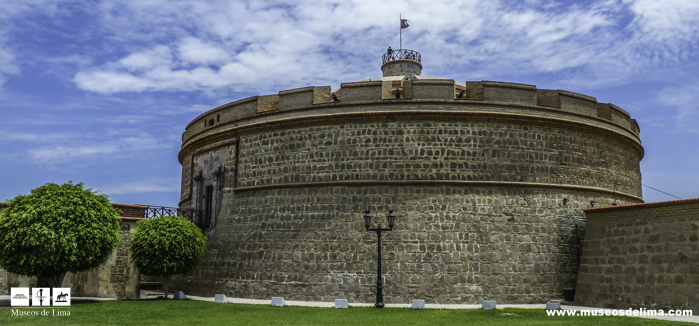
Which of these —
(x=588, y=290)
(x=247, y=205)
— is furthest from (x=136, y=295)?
(x=588, y=290)

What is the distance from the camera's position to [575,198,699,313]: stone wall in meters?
12.1

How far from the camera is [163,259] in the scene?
49.4 ft

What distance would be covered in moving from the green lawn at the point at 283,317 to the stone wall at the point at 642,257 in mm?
2332

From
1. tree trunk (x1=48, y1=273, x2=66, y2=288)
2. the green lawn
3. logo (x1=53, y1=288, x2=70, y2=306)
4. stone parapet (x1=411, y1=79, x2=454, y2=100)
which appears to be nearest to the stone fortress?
stone parapet (x1=411, y1=79, x2=454, y2=100)

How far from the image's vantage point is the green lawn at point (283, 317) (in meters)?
9.77

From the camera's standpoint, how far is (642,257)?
1298 cm

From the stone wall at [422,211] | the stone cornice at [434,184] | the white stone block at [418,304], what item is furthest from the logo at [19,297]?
the white stone block at [418,304]

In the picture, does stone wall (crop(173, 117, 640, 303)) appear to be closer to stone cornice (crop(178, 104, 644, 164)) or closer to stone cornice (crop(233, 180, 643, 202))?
stone cornice (crop(233, 180, 643, 202))

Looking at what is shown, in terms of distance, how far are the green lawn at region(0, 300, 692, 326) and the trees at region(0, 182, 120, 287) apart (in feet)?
4.79

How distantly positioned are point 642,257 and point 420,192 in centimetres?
556

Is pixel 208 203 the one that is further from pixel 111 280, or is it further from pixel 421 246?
pixel 421 246

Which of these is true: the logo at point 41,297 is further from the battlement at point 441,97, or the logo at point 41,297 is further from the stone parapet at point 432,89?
the stone parapet at point 432,89

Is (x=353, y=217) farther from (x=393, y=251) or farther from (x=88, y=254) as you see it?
(x=88, y=254)

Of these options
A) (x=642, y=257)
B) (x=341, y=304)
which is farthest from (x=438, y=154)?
(x=642, y=257)
